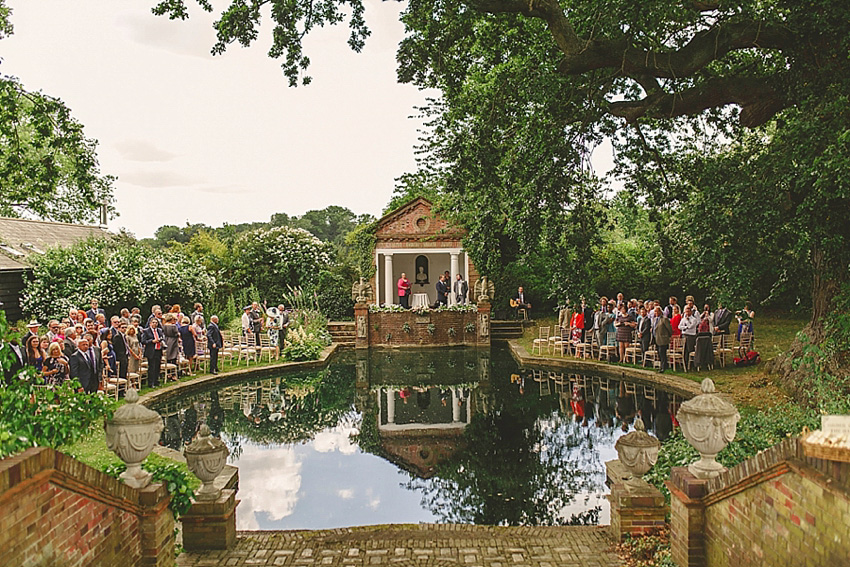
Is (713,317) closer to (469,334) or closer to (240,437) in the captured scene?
(469,334)

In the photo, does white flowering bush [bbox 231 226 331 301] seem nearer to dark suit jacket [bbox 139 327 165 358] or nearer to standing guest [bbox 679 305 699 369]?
dark suit jacket [bbox 139 327 165 358]

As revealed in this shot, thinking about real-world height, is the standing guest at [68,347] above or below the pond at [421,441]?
above

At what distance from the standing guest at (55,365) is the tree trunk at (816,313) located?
1199 cm

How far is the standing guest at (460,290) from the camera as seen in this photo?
2559 cm

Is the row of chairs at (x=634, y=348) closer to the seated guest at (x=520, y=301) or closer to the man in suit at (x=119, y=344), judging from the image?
the seated guest at (x=520, y=301)

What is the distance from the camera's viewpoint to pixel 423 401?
1316 cm

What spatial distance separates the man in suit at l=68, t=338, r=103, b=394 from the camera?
34.6ft

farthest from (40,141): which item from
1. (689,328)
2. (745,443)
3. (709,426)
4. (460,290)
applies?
(460,290)

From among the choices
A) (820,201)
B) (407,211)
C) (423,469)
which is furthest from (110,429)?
(407,211)

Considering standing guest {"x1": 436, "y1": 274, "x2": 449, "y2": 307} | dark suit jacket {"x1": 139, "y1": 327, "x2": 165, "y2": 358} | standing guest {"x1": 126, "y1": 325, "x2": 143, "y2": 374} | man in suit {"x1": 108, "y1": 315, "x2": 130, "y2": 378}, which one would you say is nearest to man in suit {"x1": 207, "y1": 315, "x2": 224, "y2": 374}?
dark suit jacket {"x1": 139, "y1": 327, "x2": 165, "y2": 358}

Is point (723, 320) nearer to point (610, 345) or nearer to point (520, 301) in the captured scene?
point (610, 345)

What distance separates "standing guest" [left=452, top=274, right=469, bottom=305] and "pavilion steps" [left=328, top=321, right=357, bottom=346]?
4.54 metres

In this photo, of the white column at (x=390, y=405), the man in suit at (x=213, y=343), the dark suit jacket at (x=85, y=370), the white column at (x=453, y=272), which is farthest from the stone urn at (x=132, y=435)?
the white column at (x=453, y=272)

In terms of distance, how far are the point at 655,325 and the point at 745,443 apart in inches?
355
